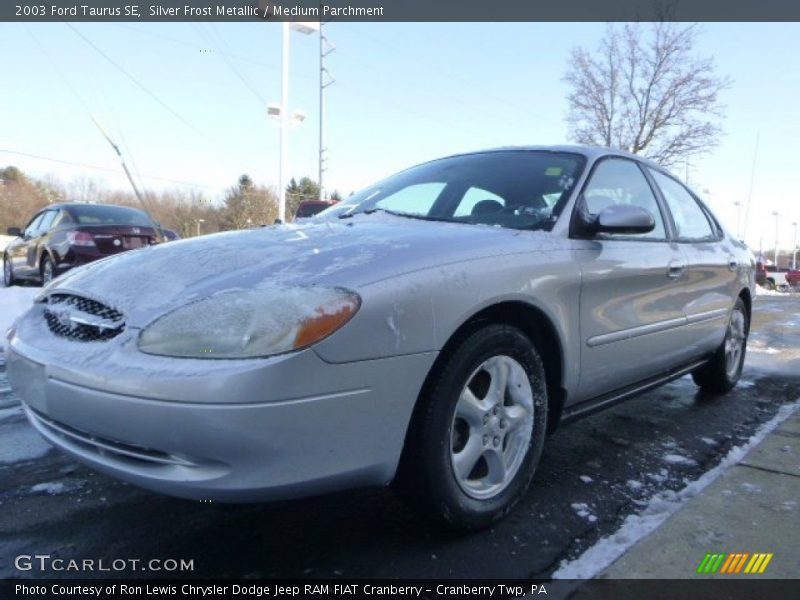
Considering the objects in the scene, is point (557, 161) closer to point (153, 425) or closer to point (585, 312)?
point (585, 312)

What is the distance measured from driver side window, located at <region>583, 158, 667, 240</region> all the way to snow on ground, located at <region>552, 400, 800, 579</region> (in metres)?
1.14

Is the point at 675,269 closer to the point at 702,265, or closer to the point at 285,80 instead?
the point at 702,265

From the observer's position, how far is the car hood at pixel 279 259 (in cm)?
181

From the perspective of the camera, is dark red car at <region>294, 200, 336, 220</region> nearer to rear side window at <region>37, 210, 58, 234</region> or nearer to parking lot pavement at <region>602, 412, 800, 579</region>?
rear side window at <region>37, 210, 58, 234</region>

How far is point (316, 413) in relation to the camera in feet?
Result: 5.35

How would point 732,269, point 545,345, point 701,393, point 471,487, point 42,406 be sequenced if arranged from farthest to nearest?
point 701,393 → point 732,269 → point 545,345 → point 471,487 → point 42,406

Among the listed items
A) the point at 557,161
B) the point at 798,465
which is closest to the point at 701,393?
the point at 798,465

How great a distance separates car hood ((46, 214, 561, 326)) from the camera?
1814 millimetres

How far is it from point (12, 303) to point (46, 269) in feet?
5.88

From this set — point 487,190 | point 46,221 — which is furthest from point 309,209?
point 487,190

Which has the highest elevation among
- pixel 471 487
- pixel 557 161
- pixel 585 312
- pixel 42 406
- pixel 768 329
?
pixel 557 161

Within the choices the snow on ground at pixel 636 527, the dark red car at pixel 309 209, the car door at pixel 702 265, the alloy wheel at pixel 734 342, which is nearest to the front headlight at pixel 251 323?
the snow on ground at pixel 636 527

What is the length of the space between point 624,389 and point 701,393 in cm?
173

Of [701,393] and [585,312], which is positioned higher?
[585,312]
